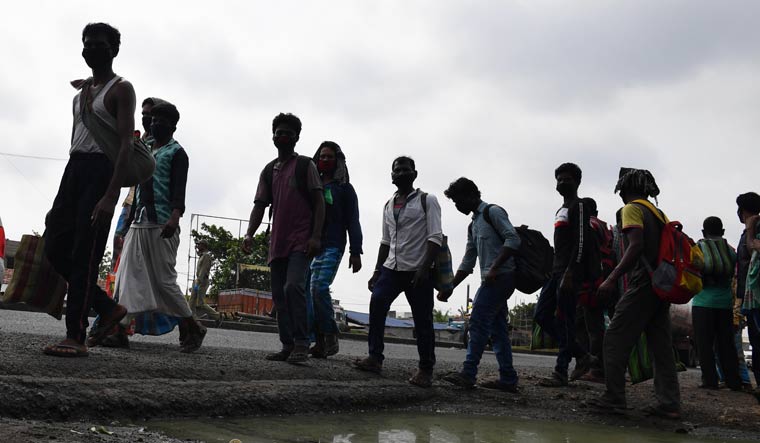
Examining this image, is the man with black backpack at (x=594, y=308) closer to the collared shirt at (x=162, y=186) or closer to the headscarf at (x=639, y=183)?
the headscarf at (x=639, y=183)

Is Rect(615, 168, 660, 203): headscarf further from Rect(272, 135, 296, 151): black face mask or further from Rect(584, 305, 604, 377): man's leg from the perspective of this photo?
Rect(272, 135, 296, 151): black face mask

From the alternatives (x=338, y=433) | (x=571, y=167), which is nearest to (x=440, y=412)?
(x=338, y=433)

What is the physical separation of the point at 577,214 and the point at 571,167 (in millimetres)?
452

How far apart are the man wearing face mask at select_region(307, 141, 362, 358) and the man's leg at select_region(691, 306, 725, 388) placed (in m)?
3.44

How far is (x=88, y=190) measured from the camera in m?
4.59

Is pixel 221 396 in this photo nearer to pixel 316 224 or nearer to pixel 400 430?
pixel 400 430

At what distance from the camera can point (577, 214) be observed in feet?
21.4

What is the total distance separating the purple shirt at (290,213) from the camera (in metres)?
5.82

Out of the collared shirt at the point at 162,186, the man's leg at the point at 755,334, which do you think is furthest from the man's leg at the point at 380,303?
the man's leg at the point at 755,334

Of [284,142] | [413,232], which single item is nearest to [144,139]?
[284,142]

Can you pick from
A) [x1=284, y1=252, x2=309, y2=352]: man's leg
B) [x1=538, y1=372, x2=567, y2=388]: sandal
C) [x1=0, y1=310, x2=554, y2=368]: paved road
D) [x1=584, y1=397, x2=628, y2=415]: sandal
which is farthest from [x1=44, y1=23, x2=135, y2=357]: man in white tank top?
[x1=538, y1=372, x2=567, y2=388]: sandal

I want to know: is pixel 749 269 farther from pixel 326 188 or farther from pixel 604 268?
pixel 326 188

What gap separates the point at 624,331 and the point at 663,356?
1.27 ft

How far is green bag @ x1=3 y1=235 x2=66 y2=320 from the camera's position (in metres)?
5.18
